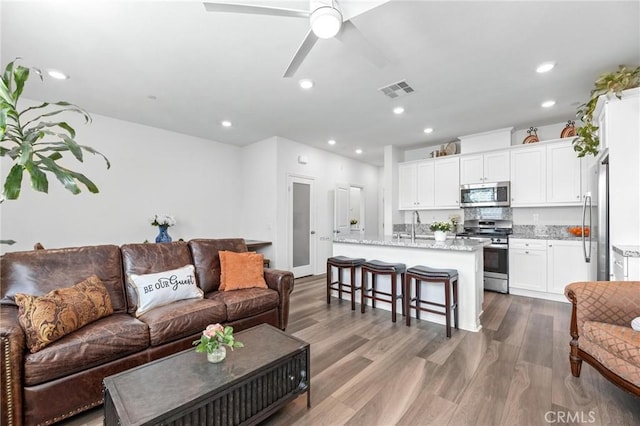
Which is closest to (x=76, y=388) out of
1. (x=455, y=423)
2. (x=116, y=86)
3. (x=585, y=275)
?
(x=455, y=423)

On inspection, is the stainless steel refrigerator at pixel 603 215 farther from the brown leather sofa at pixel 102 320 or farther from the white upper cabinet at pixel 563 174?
the brown leather sofa at pixel 102 320

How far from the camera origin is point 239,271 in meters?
2.99

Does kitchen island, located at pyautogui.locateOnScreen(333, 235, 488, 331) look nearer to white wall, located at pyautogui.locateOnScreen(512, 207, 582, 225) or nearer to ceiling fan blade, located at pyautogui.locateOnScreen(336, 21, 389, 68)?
white wall, located at pyautogui.locateOnScreen(512, 207, 582, 225)

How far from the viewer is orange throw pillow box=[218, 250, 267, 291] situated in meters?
2.92

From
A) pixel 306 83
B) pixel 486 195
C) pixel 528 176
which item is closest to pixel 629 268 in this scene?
pixel 528 176

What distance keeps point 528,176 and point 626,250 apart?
2.51 m

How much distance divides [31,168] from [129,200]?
10.8 feet

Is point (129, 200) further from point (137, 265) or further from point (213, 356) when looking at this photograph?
point (213, 356)

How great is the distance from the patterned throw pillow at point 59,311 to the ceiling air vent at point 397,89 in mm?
3484

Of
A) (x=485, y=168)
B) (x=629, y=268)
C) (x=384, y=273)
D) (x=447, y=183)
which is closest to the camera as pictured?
(x=629, y=268)

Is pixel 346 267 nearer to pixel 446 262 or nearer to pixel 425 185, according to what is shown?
pixel 446 262

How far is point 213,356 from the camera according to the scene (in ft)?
5.25

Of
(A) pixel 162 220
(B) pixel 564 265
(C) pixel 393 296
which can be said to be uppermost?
(A) pixel 162 220

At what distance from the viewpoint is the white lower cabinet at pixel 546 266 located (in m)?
3.85
